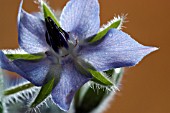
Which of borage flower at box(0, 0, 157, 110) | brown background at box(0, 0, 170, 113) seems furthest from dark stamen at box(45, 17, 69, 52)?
brown background at box(0, 0, 170, 113)

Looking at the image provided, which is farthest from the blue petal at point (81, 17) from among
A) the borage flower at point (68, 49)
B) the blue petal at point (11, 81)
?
the blue petal at point (11, 81)

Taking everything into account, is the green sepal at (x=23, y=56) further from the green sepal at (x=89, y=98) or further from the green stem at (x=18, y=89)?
the green sepal at (x=89, y=98)

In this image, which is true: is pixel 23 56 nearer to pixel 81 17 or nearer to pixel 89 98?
pixel 81 17

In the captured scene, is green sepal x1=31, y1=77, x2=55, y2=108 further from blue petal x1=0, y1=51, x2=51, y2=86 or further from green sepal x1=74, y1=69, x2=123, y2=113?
green sepal x1=74, y1=69, x2=123, y2=113

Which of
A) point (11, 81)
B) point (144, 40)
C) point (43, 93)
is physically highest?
point (144, 40)

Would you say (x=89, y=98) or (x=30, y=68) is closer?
(x=30, y=68)

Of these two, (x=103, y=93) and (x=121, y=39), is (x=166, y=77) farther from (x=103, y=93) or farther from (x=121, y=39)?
(x=121, y=39)

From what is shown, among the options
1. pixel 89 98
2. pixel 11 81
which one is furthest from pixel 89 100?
pixel 11 81
